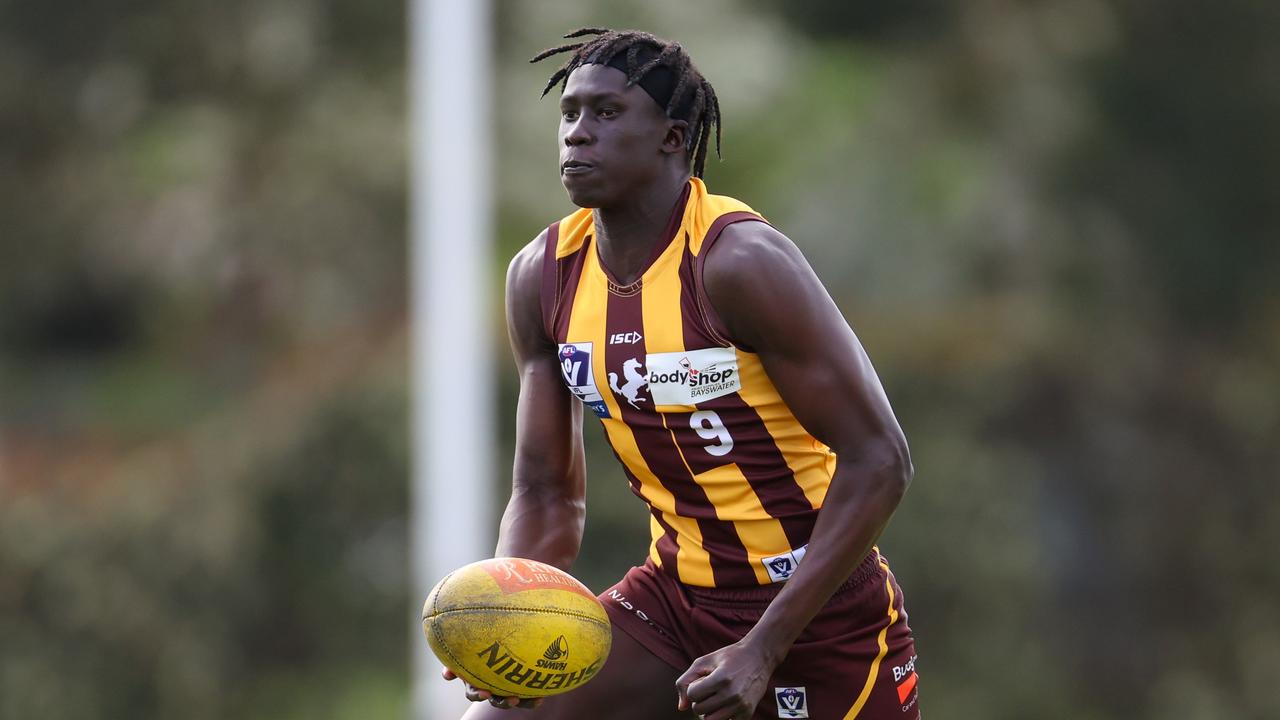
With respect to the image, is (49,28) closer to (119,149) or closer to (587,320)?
(119,149)

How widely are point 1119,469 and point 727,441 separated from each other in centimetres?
1610

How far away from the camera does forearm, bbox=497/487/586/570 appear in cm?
541

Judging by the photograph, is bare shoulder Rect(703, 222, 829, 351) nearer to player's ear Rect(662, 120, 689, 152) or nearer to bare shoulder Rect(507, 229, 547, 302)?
player's ear Rect(662, 120, 689, 152)

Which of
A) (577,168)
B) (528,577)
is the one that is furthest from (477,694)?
(577,168)

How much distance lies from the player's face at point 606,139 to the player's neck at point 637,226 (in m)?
0.05

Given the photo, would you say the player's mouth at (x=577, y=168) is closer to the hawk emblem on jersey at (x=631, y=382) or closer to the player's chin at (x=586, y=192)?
the player's chin at (x=586, y=192)

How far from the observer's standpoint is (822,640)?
5.13 meters

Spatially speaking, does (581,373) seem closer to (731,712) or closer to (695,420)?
(695,420)

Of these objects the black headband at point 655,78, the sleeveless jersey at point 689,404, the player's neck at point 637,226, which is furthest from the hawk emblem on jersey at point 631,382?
the black headband at point 655,78

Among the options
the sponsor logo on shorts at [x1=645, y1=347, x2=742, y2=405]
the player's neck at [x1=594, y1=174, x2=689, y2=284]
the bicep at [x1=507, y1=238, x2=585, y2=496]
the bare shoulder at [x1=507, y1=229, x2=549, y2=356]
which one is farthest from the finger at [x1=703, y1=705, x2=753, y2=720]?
the bare shoulder at [x1=507, y1=229, x2=549, y2=356]

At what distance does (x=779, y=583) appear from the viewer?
204 inches

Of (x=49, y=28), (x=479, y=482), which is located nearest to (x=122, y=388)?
(x=49, y=28)

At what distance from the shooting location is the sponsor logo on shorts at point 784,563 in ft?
16.9

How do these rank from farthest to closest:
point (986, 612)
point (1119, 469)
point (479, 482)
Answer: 1. point (1119, 469)
2. point (986, 612)
3. point (479, 482)
